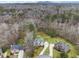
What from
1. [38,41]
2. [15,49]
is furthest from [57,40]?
[15,49]

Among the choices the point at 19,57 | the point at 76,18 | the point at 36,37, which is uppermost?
the point at 76,18

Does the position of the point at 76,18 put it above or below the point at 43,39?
above

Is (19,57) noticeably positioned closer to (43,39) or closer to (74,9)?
(43,39)

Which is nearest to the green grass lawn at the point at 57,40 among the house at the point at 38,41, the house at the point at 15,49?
the house at the point at 38,41

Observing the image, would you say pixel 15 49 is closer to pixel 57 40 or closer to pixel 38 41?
pixel 38 41

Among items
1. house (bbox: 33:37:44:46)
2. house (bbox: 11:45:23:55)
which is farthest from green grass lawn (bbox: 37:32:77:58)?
house (bbox: 11:45:23:55)

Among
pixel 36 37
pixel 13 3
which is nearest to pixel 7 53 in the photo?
pixel 36 37

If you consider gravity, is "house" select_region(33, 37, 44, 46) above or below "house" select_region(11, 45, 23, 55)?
above

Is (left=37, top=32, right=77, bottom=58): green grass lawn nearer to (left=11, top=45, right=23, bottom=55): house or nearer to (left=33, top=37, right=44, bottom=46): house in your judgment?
(left=33, top=37, right=44, bottom=46): house

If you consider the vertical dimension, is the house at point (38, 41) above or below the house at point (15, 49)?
above

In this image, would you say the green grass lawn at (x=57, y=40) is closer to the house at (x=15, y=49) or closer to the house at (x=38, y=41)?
the house at (x=38, y=41)
